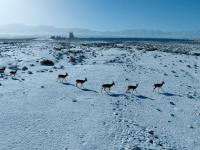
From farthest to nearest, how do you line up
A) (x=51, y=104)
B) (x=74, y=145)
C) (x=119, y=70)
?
(x=119, y=70) < (x=51, y=104) < (x=74, y=145)

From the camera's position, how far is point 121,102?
67.9 feet

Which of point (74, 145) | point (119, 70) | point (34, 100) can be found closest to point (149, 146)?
point (74, 145)

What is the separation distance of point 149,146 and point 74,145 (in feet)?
10.8

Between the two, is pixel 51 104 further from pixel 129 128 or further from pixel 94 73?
pixel 94 73

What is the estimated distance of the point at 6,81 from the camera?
84.8 ft

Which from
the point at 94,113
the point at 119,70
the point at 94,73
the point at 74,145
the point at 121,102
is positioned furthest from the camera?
the point at 119,70

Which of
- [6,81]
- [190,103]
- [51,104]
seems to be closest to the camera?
[51,104]

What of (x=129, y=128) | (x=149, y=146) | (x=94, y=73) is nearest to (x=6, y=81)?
(x=94, y=73)

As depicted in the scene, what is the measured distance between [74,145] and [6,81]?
14.3 meters

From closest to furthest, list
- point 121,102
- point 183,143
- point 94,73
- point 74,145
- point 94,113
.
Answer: point 74,145, point 183,143, point 94,113, point 121,102, point 94,73

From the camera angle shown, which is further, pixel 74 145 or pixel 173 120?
pixel 173 120

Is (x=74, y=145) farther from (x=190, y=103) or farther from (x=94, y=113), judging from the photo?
(x=190, y=103)

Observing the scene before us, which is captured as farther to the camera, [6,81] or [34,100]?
[6,81]

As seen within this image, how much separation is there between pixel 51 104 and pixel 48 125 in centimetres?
384
